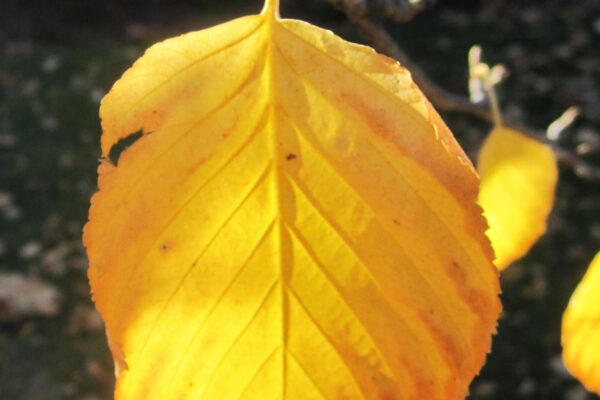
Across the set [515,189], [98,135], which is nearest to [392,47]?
[515,189]

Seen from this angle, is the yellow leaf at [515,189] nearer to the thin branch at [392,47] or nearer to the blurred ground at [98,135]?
the thin branch at [392,47]

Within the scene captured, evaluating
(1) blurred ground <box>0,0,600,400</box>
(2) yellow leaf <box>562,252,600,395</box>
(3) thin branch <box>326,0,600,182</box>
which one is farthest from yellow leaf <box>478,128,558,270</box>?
(1) blurred ground <box>0,0,600,400</box>

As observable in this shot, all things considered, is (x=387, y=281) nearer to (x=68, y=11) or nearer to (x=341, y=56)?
(x=341, y=56)

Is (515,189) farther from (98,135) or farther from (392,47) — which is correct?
(98,135)

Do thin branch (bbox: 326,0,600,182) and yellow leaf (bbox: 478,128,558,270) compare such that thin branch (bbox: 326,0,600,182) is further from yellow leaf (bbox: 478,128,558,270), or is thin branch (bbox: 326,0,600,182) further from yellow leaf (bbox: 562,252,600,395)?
yellow leaf (bbox: 562,252,600,395)

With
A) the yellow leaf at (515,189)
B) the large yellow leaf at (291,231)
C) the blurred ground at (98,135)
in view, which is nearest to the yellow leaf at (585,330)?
the large yellow leaf at (291,231)
